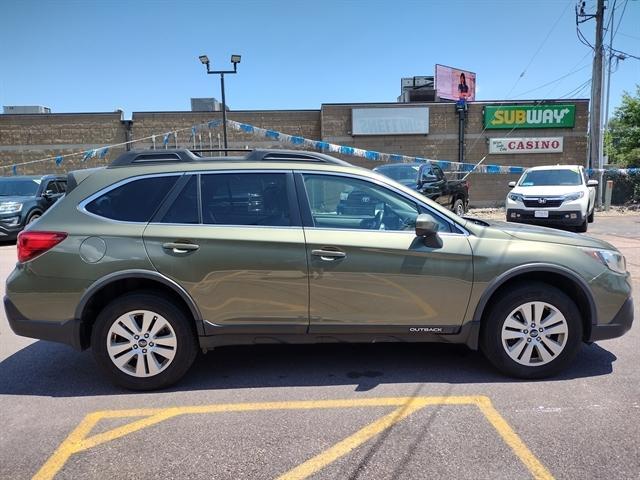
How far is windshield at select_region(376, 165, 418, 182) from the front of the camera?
1279 centimetres

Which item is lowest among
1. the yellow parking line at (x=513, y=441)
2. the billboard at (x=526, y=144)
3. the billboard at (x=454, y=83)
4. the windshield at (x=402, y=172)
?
the yellow parking line at (x=513, y=441)

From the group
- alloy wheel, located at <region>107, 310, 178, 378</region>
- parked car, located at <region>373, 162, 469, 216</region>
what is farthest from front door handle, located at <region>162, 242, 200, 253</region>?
parked car, located at <region>373, 162, 469, 216</region>

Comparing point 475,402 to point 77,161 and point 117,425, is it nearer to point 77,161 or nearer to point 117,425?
point 117,425

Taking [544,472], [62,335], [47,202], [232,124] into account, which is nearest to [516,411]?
[544,472]

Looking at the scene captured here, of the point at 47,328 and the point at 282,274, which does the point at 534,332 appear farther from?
the point at 47,328

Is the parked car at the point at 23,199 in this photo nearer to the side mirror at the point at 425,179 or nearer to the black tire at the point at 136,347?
the side mirror at the point at 425,179

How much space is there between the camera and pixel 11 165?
76.9ft

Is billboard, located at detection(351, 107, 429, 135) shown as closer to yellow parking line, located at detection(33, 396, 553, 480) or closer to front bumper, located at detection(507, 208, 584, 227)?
front bumper, located at detection(507, 208, 584, 227)

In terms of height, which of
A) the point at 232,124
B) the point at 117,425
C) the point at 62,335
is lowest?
the point at 117,425

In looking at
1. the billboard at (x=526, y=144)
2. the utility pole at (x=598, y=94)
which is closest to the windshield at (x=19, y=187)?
the billboard at (x=526, y=144)

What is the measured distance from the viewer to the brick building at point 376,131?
22875mm

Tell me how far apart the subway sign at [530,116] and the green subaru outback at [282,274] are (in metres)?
20.7

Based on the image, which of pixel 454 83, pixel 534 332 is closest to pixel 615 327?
pixel 534 332

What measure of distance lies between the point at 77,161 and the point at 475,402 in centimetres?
2387
